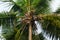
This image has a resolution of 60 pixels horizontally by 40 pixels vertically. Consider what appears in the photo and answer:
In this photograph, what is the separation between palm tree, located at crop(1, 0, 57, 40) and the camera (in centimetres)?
1378

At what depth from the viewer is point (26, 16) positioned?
13.7 m

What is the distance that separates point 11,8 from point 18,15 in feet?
2.11

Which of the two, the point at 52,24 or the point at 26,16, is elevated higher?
the point at 26,16

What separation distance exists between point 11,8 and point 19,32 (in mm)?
1496

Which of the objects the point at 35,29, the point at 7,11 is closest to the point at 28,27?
the point at 35,29

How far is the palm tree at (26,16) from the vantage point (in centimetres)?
1378

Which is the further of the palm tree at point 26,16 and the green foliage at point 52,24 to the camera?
the palm tree at point 26,16

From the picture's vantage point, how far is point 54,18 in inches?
520

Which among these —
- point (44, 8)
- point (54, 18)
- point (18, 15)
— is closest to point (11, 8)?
point (18, 15)

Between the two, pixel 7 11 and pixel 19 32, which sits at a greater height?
pixel 7 11

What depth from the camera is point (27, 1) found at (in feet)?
47.0

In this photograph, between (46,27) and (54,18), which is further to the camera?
(46,27)

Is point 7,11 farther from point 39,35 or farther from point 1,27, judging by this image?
point 39,35

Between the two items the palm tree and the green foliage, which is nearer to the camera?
the green foliage
